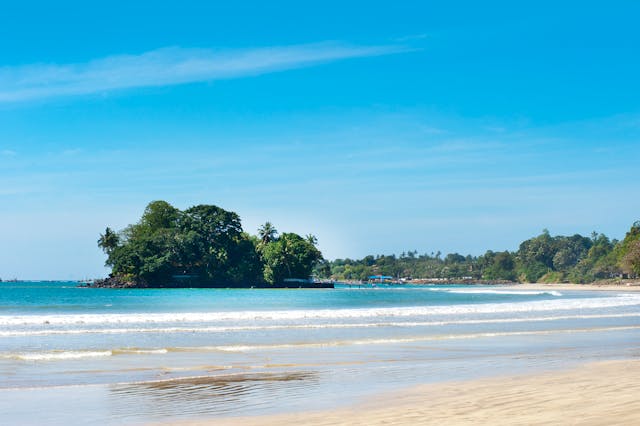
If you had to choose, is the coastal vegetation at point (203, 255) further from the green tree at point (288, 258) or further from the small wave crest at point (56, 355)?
the small wave crest at point (56, 355)

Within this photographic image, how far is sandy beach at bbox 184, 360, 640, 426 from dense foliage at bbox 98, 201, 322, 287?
125664mm

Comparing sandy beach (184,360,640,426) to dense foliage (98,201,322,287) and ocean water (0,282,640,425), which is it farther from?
dense foliage (98,201,322,287)

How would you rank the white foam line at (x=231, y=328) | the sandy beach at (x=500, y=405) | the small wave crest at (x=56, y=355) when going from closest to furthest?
the sandy beach at (x=500, y=405)
the small wave crest at (x=56, y=355)
the white foam line at (x=231, y=328)

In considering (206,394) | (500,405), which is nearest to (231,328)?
(206,394)

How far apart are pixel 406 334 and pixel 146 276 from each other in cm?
11663

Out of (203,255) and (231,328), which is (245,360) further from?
(203,255)

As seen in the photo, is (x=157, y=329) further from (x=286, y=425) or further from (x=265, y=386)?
(x=286, y=425)

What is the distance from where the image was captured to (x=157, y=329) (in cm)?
2814

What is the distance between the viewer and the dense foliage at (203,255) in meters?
136

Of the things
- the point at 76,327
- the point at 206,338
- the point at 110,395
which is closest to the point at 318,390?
the point at 110,395

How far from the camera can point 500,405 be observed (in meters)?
10.7

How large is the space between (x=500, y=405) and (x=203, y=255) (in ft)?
428

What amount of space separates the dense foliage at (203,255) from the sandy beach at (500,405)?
126m

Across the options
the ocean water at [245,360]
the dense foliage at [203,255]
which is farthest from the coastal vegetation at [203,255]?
the ocean water at [245,360]
